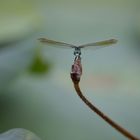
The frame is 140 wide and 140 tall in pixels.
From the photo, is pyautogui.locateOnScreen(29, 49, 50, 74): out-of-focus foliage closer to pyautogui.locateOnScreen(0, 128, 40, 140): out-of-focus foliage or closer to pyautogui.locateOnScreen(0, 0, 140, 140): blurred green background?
pyautogui.locateOnScreen(0, 0, 140, 140): blurred green background

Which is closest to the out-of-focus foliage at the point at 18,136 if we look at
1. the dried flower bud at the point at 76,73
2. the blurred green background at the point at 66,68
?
the blurred green background at the point at 66,68

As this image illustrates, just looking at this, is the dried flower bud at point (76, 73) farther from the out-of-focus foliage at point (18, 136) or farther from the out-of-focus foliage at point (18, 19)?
the out-of-focus foliage at point (18, 19)

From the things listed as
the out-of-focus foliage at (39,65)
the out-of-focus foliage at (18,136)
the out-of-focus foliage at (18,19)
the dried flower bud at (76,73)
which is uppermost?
the out-of-focus foliage at (18,19)

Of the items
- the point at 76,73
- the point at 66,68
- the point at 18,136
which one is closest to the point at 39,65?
the point at 66,68

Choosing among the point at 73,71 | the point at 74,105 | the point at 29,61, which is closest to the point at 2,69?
the point at 29,61

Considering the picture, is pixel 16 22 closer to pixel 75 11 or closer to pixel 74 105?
pixel 75 11

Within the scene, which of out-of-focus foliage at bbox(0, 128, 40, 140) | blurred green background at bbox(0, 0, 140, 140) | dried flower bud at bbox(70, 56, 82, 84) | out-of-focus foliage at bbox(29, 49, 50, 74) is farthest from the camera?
out-of-focus foliage at bbox(29, 49, 50, 74)

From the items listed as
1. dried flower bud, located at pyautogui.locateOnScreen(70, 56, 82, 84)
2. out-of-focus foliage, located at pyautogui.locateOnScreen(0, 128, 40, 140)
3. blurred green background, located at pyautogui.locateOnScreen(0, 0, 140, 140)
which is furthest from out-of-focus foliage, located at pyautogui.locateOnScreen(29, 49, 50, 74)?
dried flower bud, located at pyautogui.locateOnScreen(70, 56, 82, 84)

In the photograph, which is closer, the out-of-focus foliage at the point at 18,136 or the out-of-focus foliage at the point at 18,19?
the out-of-focus foliage at the point at 18,136
